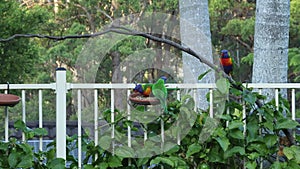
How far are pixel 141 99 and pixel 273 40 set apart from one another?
1630mm

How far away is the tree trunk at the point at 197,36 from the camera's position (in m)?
5.18

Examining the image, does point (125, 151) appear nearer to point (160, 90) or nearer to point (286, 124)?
point (160, 90)

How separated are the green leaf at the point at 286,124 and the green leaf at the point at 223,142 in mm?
332

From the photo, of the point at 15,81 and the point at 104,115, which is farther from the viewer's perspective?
the point at 15,81

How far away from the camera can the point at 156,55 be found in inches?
459

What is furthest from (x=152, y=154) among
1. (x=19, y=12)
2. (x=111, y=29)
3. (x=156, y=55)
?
(x=156, y=55)

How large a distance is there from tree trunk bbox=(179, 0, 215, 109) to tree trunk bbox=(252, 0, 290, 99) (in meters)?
0.82

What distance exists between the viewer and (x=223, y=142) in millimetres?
3287

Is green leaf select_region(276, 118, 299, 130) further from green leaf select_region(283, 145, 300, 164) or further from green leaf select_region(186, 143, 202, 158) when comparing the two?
green leaf select_region(186, 143, 202, 158)

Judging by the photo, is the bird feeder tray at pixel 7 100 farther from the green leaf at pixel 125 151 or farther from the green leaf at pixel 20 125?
the green leaf at pixel 125 151

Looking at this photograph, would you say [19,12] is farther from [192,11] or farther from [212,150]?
[212,150]

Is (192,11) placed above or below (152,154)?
above

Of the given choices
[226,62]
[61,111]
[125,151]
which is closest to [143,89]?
[125,151]

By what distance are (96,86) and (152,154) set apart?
0.53m
